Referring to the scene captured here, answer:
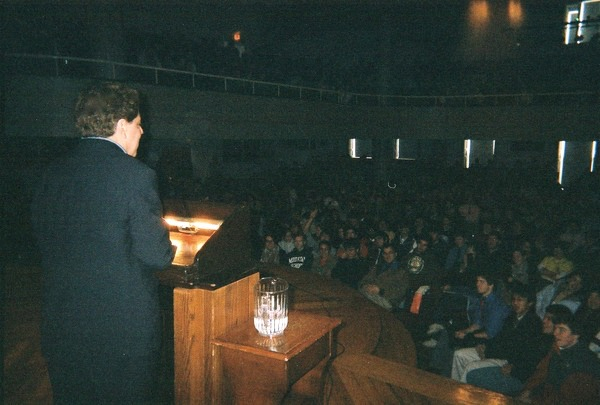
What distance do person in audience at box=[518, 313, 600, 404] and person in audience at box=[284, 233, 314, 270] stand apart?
115 inches

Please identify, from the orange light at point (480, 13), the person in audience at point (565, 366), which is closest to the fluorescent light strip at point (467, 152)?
the orange light at point (480, 13)

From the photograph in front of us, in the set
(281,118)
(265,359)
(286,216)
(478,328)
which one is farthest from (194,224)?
(281,118)

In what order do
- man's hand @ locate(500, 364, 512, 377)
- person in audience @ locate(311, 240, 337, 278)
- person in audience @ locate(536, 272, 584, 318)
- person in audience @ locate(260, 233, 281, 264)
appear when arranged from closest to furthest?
1. man's hand @ locate(500, 364, 512, 377)
2. person in audience @ locate(536, 272, 584, 318)
3. person in audience @ locate(311, 240, 337, 278)
4. person in audience @ locate(260, 233, 281, 264)

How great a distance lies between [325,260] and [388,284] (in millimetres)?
918

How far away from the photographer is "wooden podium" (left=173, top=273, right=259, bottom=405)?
1.64m

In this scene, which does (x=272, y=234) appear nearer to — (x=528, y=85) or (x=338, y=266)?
(x=338, y=266)

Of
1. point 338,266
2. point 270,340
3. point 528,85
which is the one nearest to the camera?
point 270,340

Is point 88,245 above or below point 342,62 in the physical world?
below

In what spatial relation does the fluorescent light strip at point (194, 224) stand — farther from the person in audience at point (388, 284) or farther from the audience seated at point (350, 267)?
the audience seated at point (350, 267)

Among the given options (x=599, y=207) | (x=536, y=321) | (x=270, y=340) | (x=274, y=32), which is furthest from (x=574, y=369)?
(x=274, y=32)

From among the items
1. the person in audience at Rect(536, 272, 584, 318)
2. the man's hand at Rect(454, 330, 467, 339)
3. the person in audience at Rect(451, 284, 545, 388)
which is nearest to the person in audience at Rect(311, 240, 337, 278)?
the man's hand at Rect(454, 330, 467, 339)

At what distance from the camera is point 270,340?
1.59 metres

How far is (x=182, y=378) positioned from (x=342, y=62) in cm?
1625

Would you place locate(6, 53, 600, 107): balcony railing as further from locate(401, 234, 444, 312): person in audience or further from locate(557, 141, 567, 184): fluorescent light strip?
locate(401, 234, 444, 312): person in audience
